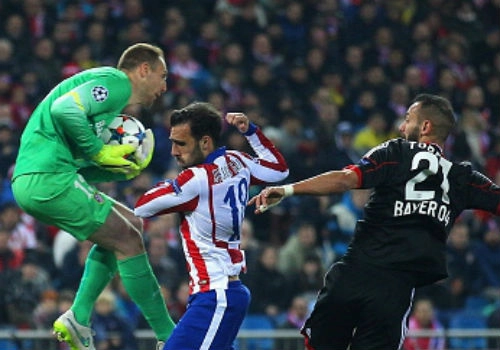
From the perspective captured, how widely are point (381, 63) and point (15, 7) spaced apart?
5.10 metres

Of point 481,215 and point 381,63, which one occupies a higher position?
point 381,63

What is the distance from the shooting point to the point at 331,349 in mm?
7727

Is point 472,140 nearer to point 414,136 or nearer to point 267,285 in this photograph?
point 267,285

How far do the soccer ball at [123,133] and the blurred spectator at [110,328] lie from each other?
12.0 ft

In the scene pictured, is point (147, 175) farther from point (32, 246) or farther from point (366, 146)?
point (366, 146)

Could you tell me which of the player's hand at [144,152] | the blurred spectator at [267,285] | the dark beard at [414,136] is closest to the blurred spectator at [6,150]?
the blurred spectator at [267,285]

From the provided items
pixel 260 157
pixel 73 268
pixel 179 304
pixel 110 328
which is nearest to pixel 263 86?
pixel 73 268

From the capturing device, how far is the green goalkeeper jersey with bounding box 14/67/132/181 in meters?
7.73

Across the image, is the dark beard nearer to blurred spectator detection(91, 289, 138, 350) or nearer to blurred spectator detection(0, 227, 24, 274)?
blurred spectator detection(91, 289, 138, 350)

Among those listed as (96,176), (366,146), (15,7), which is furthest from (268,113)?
(96,176)

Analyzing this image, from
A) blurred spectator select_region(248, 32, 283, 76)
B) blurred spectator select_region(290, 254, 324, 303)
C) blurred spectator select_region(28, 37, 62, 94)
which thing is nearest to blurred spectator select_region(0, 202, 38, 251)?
blurred spectator select_region(28, 37, 62, 94)

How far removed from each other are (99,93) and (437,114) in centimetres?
209

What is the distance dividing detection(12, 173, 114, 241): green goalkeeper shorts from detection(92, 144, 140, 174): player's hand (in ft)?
0.80

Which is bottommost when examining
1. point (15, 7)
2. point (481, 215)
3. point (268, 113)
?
point (481, 215)
